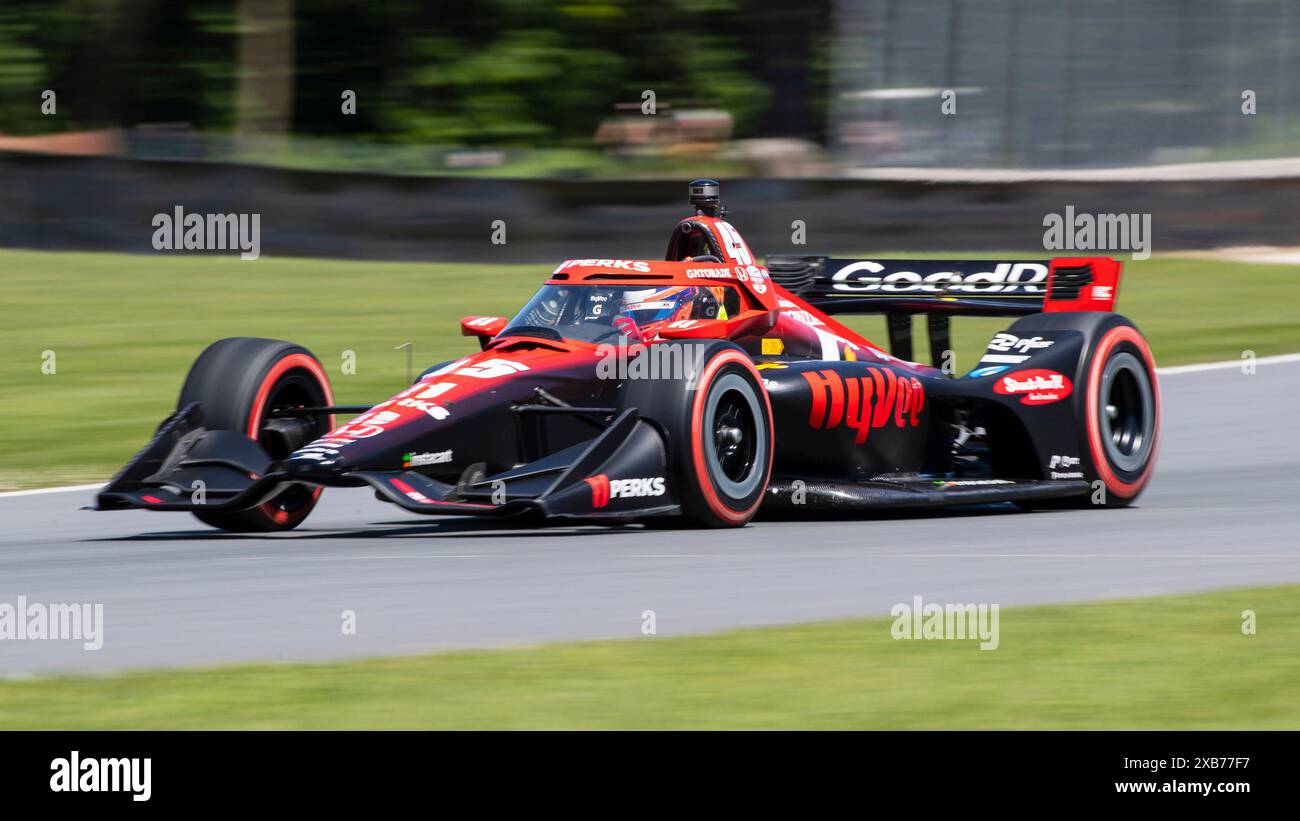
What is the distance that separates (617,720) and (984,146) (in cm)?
1918

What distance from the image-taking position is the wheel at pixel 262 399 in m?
9.51

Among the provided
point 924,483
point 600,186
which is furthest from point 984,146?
point 924,483

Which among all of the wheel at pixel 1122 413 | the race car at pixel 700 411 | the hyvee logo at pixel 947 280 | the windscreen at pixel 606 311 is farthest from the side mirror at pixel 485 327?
the wheel at pixel 1122 413

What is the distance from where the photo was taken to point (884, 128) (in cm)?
2423

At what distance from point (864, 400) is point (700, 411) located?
151 centimetres

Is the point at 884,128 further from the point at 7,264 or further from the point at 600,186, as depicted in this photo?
the point at 7,264

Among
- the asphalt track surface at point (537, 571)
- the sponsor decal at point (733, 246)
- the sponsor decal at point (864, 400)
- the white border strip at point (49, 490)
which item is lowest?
the asphalt track surface at point (537, 571)

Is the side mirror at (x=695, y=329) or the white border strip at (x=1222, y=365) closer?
the side mirror at (x=695, y=329)

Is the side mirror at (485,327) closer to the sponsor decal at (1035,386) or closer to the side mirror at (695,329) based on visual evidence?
the side mirror at (695,329)

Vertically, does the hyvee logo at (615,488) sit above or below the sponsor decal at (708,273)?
below

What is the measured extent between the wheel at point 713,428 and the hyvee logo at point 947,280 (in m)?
2.66

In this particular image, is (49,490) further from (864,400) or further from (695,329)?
(864,400)

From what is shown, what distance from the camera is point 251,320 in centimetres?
1942
